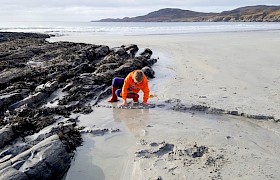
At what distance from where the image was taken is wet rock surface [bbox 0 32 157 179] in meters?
4.69

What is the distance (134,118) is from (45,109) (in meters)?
2.05

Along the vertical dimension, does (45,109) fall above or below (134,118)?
above

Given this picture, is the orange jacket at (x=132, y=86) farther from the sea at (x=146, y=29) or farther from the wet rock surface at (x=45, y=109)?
the sea at (x=146, y=29)

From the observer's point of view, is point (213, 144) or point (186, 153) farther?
point (213, 144)

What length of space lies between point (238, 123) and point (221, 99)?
5.50ft

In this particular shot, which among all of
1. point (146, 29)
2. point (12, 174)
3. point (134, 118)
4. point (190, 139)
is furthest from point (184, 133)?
point (146, 29)

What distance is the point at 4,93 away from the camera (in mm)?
9180

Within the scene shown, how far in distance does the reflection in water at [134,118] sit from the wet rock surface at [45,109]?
428 mm

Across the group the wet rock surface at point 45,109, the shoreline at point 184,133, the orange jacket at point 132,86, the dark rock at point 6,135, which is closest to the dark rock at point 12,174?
the wet rock surface at point 45,109

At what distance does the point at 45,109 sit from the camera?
25.6 ft

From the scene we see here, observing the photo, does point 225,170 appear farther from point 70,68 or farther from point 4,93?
point 70,68

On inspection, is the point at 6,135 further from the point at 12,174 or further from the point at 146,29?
the point at 146,29

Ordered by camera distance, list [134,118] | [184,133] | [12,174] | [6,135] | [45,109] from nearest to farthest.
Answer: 1. [12,174]
2. [6,135]
3. [184,133]
4. [134,118]
5. [45,109]

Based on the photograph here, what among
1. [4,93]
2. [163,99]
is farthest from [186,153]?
[4,93]
